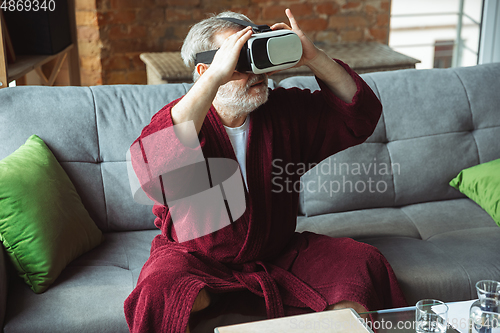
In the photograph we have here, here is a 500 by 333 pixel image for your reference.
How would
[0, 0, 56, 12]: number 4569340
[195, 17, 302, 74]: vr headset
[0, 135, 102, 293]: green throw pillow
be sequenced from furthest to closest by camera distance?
1. [0, 0, 56, 12]: number 4569340
2. [0, 135, 102, 293]: green throw pillow
3. [195, 17, 302, 74]: vr headset

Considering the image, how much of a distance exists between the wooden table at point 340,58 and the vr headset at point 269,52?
1435mm

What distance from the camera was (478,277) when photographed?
1.43 m

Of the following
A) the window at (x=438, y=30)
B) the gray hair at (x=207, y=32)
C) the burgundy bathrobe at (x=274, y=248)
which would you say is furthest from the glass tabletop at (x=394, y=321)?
the window at (x=438, y=30)

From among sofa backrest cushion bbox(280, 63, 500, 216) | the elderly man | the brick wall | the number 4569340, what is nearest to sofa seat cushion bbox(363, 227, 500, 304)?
the elderly man

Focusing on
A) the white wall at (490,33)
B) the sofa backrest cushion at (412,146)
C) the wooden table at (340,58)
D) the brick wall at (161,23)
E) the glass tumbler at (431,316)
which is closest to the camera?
the glass tumbler at (431,316)

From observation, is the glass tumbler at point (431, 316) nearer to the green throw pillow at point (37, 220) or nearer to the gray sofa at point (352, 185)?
the gray sofa at point (352, 185)

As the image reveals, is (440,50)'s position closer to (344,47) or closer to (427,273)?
(344,47)

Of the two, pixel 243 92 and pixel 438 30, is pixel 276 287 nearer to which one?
pixel 243 92

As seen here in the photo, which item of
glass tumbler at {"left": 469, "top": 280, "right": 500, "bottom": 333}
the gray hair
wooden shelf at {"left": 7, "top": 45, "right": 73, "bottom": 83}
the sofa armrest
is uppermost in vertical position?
the gray hair

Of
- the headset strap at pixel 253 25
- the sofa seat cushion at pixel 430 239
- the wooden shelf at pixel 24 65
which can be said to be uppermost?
the headset strap at pixel 253 25

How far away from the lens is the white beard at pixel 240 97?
1.26 m

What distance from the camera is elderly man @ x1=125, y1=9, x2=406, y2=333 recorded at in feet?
3.77

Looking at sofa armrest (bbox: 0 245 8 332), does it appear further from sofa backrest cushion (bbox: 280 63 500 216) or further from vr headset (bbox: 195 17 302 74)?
sofa backrest cushion (bbox: 280 63 500 216)

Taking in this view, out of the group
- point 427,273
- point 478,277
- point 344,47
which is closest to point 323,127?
point 427,273
